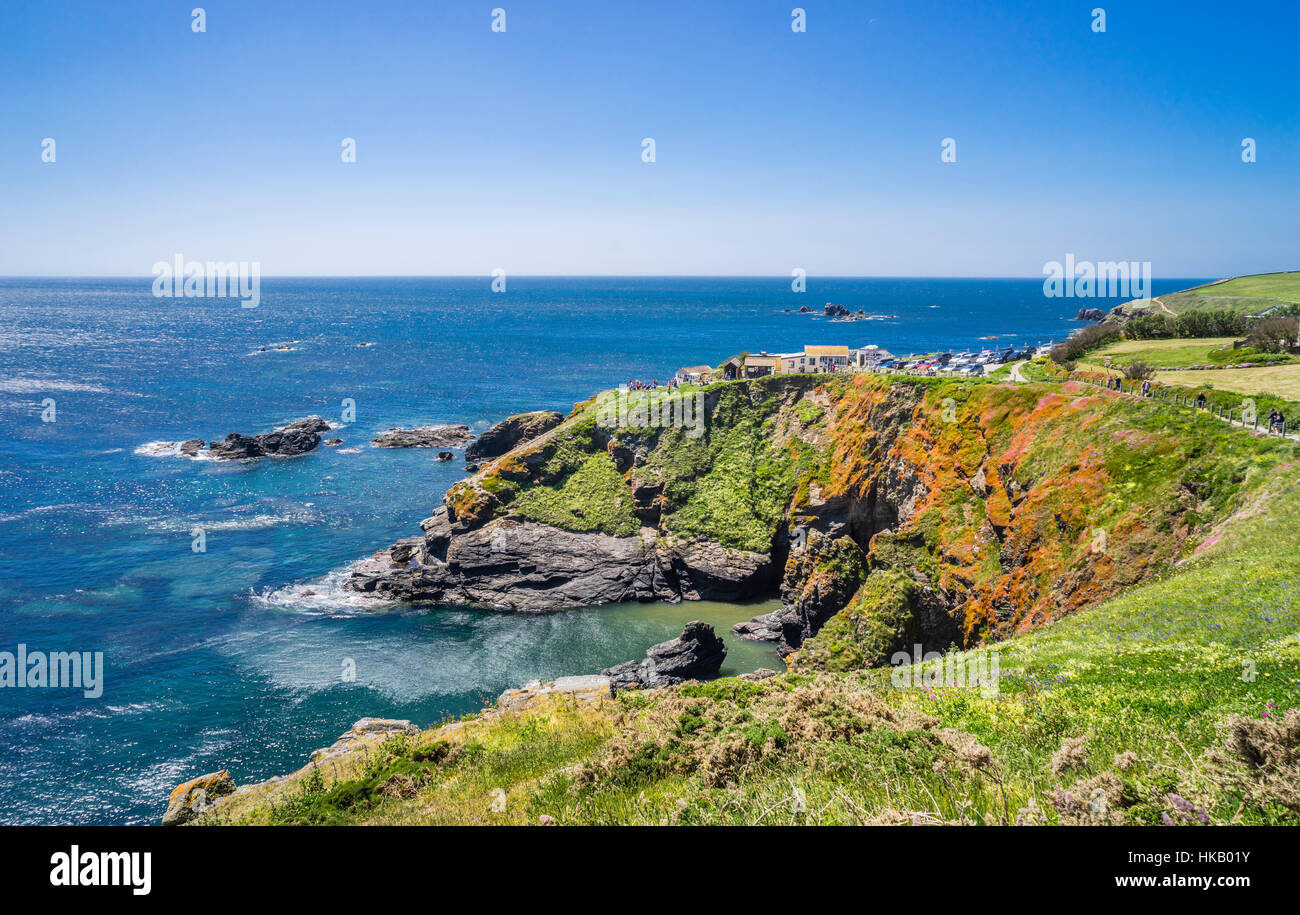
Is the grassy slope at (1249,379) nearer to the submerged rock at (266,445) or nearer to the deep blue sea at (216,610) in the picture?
the deep blue sea at (216,610)

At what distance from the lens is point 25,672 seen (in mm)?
39344

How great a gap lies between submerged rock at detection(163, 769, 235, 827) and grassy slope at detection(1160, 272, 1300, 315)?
3397 inches

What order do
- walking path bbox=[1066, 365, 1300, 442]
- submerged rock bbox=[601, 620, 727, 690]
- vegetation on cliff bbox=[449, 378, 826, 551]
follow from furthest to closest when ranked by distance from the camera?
vegetation on cliff bbox=[449, 378, 826, 551] < submerged rock bbox=[601, 620, 727, 690] < walking path bbox=[1066, 365, 1300, 442]

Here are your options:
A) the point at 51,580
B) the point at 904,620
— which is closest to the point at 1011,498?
the point at 904,620

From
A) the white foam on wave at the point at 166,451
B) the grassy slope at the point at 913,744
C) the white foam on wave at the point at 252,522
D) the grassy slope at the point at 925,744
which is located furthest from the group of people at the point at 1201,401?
the white foam on wave at the point at 166,451

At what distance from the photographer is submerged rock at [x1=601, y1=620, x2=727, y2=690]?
37062mm

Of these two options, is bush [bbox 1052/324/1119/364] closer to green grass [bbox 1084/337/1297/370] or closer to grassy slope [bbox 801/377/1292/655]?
green grass [bbox 1084/337/1297/370]

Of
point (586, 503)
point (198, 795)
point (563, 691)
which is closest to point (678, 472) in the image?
point (586, 503)

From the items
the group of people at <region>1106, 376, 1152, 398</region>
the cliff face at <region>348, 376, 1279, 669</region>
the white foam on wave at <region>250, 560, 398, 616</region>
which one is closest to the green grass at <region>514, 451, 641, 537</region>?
the cliff face at <region>348, 376, 1279, 669</region>

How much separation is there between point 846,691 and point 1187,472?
22574mm

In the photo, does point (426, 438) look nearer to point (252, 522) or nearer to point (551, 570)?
point (252, 522)

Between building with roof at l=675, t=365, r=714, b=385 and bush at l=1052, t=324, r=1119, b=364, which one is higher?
bush at l=1052, t=324, r=1119, b=364
